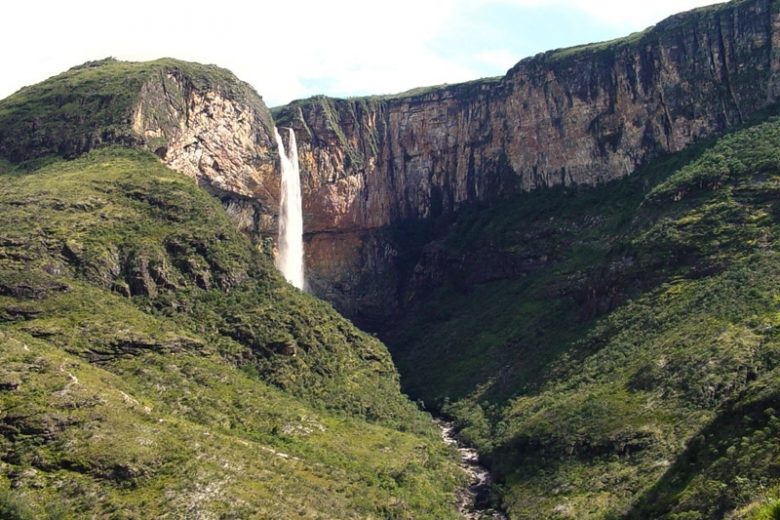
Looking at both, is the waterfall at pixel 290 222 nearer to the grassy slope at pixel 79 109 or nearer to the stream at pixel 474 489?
the grassy slope at pixel 79 109

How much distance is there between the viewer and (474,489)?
76750 mm

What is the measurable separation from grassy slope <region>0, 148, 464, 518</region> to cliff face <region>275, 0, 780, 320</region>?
34644 mm

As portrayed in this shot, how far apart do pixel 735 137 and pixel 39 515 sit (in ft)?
302

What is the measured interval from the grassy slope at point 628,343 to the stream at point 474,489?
1.65 meters

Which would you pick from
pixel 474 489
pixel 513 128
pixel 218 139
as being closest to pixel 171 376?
pixel 474 489

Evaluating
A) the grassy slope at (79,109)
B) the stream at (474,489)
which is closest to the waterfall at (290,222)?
the grassy slope at (79,109)

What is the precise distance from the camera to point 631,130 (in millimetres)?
120688

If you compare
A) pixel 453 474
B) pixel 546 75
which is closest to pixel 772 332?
pixel 453 474

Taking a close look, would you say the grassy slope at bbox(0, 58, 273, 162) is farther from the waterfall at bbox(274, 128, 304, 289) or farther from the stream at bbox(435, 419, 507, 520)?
the stream at bbox(435, 419, 507, 520)

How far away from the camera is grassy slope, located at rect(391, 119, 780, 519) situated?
58625 mm

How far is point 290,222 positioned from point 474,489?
202 feet

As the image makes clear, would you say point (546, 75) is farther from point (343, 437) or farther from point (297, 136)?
point (343, 437)

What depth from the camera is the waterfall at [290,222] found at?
126 m

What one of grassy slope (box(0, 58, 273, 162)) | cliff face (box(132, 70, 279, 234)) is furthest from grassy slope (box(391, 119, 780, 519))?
grassy slope (box(0, 58, 273, 162))
